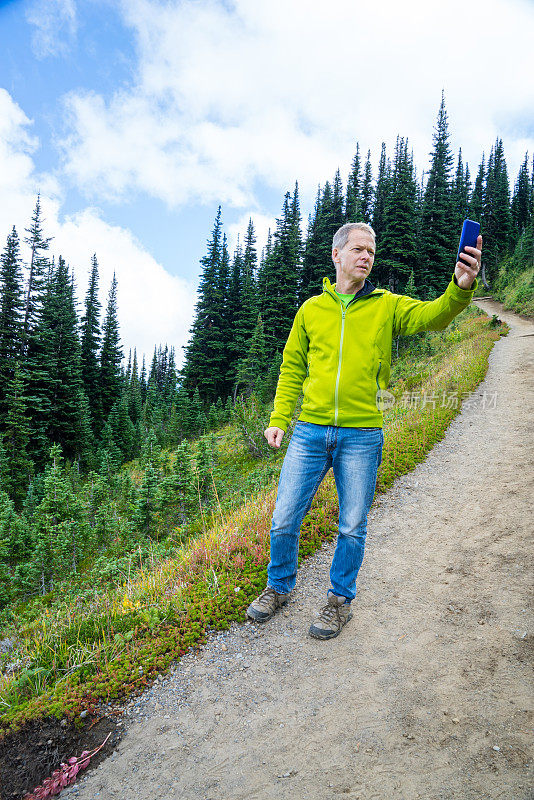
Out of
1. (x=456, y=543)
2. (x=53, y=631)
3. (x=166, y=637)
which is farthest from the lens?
(x=456, y=543)

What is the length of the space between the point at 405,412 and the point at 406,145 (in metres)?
55.1

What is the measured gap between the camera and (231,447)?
21.6 metres

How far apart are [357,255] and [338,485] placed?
1772 millimetres

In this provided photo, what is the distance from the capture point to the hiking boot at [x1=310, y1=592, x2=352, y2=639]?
333cm

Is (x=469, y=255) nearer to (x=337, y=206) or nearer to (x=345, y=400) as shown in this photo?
(x=345, y=400)

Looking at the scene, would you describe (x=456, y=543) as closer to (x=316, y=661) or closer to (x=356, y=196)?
(x=316, y=661)

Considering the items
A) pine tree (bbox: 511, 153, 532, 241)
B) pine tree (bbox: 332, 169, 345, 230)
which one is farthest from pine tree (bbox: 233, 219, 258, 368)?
pine tree (bbox: 511, 153, 532, 241)

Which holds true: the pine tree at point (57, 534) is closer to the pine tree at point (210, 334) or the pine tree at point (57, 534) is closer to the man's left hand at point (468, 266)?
the man's left hand at point (468, 266)

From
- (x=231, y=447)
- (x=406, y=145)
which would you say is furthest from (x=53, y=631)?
(x=406, y=145)

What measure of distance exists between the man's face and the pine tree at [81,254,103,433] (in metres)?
42.0

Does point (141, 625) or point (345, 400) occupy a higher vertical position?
point (345, 400)

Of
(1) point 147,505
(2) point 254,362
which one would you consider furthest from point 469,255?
(2) point 254,362

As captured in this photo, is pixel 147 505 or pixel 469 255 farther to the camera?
pixel 147 505

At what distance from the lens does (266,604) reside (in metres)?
Answer: 3.63
